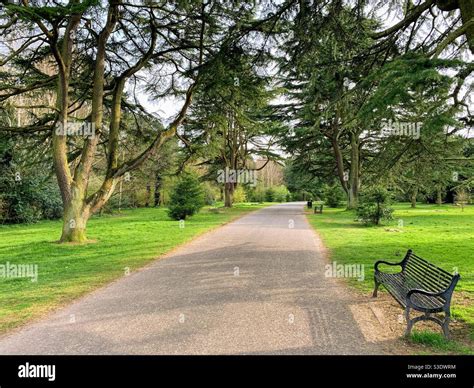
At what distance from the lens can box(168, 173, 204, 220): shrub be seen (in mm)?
20906

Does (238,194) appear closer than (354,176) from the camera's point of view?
No

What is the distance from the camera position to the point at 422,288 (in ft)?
15.5

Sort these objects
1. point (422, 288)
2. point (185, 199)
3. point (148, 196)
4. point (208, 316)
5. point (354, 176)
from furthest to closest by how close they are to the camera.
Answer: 1. point (148, 196)
2. point (354, 176)
3. point (185, 199)
4. point (422, 288)
5. point (208, 316)

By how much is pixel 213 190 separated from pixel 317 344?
3674cm

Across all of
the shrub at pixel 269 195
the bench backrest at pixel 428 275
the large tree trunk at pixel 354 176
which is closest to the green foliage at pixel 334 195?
the large tree trunk at pixel 354 176

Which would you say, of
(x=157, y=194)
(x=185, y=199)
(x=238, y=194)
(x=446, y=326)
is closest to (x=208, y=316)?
(x=446, y=326)

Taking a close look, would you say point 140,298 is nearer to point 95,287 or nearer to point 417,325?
point 95,287

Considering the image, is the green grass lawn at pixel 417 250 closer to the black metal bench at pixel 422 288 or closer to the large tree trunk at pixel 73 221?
the black metal bench at pixel 422 288

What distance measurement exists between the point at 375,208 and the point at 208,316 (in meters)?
14.5

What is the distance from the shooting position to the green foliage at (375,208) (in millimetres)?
16781

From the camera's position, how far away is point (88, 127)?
1170 centimetres

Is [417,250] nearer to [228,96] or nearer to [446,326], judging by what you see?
[446,326]
